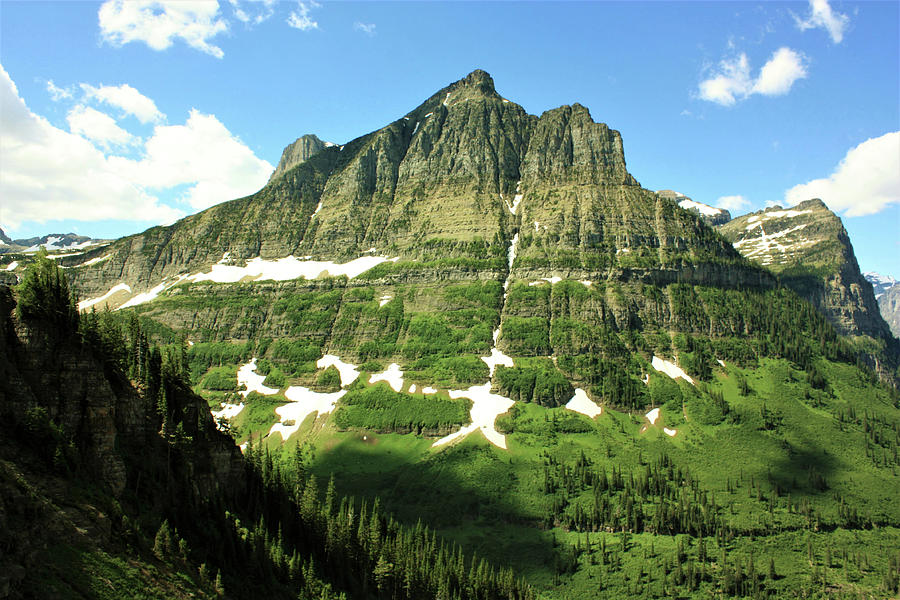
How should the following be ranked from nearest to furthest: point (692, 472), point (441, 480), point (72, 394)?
point (72, 394) < point (692, 472) < point (441, 480)

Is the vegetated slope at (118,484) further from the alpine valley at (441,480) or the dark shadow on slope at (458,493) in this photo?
the dark shadow on slope at (458,493)

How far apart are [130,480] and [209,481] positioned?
16744mm

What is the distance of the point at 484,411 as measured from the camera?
18412cm

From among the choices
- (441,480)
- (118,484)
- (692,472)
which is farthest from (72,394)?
(692,472)

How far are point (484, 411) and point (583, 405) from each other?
35.3 m

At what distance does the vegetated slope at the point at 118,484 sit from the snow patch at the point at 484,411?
281 feet

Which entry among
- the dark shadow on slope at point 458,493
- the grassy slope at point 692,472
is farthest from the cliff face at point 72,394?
the grassy slope at point 692,472

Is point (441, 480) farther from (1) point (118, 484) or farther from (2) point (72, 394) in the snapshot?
(2) point (72, 394)

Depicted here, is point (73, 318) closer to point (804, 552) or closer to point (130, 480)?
point (130, 480)

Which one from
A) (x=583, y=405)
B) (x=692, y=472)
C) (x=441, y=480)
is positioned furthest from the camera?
(x=583, y=405)

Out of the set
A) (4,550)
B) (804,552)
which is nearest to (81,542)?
(4,550)

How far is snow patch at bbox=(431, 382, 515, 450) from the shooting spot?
174 m

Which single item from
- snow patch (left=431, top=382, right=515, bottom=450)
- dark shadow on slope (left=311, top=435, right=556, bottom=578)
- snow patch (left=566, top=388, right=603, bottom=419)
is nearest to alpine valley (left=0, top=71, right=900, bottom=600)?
dark shadow on slope (left=311, top=435, right=556, bottom=578)

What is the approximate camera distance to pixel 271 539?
79125 mm
